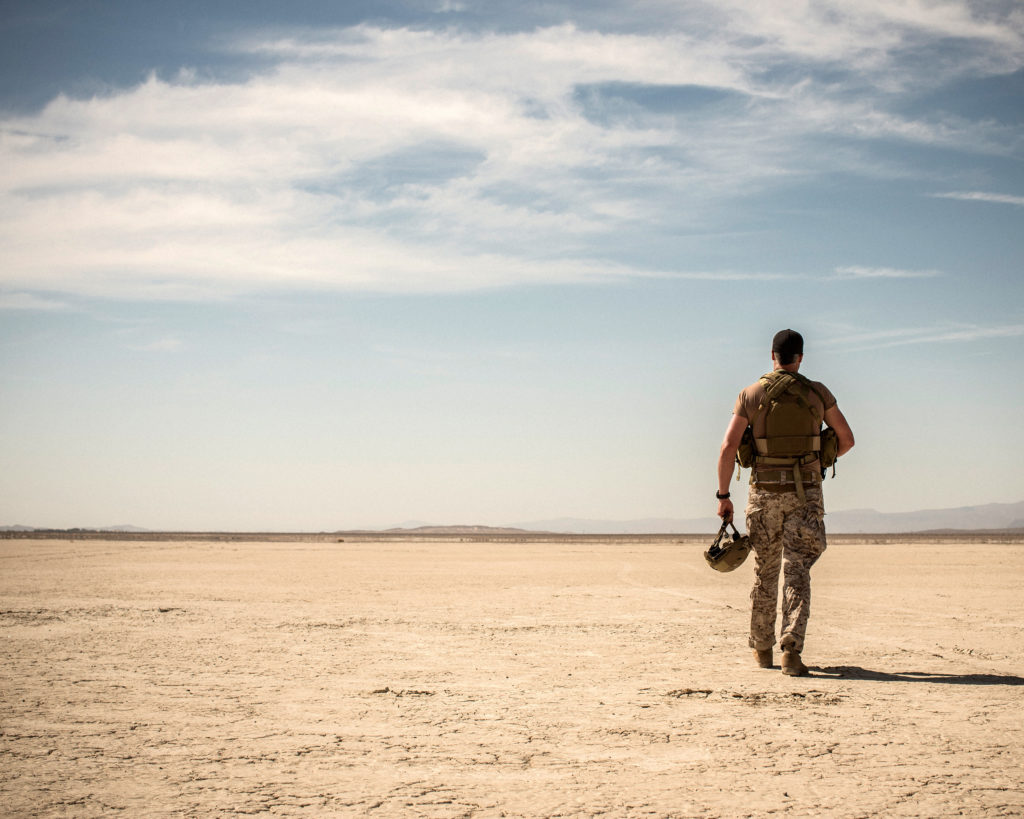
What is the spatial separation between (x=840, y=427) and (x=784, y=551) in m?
0.95

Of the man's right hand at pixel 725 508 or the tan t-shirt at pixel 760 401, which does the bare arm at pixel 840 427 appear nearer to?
the tan t-shirt at pixel 760 401

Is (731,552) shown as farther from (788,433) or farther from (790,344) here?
(790,344)

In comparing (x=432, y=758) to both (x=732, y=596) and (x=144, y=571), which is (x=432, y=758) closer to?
(x=732, y=596)

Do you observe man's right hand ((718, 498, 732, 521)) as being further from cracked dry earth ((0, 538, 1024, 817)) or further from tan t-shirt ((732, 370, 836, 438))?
cracked dry earth ((0, 538, 1024, 817))

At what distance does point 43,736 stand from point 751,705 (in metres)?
3.62

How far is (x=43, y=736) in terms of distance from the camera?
13.9 ft

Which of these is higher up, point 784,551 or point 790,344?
point 790,344

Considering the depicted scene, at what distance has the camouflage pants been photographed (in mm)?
5859

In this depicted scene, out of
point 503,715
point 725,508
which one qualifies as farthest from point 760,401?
point 503,715

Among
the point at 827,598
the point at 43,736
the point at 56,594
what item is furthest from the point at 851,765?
the point at 56,594

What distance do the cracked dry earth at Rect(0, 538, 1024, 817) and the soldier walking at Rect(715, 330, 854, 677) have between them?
1.70ft

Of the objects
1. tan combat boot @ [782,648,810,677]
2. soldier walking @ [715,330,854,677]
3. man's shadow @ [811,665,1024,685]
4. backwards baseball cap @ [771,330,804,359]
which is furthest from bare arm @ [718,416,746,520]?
man's shadow @ [811,665,1024,685]

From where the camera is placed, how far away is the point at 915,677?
564cm

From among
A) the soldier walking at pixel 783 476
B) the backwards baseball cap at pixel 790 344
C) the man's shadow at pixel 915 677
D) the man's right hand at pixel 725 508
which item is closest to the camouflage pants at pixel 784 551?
the soldier walking at pixel 783 476
